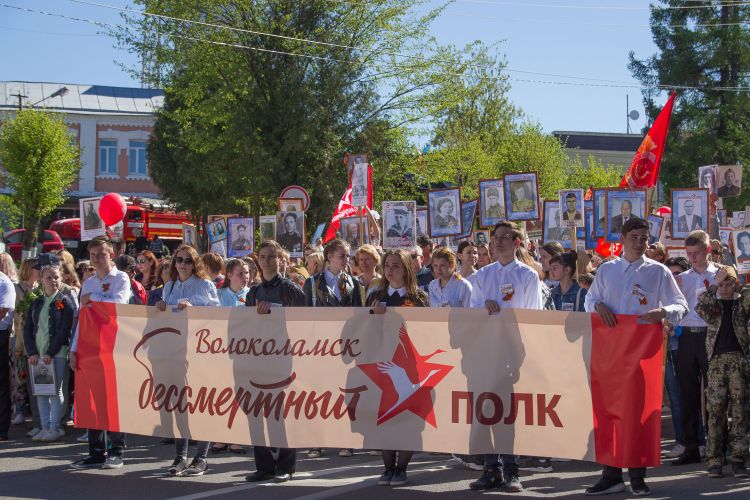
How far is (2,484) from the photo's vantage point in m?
8.41

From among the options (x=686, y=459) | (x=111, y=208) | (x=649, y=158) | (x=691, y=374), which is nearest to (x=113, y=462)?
(x=686, y=459)

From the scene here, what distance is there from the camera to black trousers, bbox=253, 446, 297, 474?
8.50 metres

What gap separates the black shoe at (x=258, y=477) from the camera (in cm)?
845

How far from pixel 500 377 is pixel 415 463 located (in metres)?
2.01

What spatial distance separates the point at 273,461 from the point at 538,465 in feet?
7.51

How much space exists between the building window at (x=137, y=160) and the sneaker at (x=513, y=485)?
54.3 metres

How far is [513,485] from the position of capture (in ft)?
25.9

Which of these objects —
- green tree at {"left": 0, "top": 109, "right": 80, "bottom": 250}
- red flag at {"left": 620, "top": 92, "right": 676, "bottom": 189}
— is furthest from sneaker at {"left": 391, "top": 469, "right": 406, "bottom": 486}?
green tree at {"left": 0, "top": 109, "right": 80, "bottom": 250}

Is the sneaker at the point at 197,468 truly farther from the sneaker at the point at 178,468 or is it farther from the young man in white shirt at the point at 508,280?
the young man in white shirt at the point at 508,280

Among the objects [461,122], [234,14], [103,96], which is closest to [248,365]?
[234,14]

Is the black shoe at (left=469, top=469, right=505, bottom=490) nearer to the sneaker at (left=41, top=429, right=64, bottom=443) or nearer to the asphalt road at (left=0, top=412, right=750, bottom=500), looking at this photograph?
the asphalt road at (left=0, top=412, right=750, bottom=500)

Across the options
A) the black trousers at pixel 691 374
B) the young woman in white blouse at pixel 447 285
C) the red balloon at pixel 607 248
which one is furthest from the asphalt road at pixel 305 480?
the red balloon at pixel 607 248

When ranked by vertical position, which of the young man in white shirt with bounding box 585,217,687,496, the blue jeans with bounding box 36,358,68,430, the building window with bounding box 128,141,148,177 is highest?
the building window with bounding box 128,141,148,177

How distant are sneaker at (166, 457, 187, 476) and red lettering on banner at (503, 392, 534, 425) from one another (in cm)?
279
